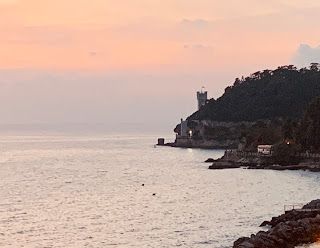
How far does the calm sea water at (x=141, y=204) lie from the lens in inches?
1854

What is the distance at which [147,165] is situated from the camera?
126m

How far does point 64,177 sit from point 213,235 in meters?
57.6

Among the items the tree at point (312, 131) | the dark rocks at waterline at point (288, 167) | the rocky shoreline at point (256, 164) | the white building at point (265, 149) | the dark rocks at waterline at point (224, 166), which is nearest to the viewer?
the dark rocks at waterline at point (288, 167)

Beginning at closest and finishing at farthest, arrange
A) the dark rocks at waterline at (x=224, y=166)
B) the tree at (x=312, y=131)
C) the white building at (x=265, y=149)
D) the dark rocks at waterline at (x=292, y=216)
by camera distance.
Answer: the dark rocks at waterline at (x=292, y=216)
the tree at (x=312, y=131)
the dark rocks at waterline at (x=224, y=166)
the white building at (x=265, y=149)

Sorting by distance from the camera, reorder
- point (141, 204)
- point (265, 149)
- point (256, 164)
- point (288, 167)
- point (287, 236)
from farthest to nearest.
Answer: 1. point (265, 149)
2. point (256, 164)
3. point (288, 167)
4. point (141, 204)
5. point (287, 236)

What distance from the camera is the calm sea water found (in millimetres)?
47094

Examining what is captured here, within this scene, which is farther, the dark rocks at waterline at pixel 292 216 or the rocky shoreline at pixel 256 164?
Result: the rocky shoreline at pixel 256 164

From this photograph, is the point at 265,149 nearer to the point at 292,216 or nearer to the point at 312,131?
the point at 312,131

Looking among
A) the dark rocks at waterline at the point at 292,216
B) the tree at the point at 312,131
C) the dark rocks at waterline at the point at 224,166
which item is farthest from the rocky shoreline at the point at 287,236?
the dark rocks at waterline at the point at 224,166

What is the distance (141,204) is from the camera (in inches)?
2598

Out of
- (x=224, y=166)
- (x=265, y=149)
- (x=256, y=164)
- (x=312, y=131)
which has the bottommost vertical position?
(x=224, y=166)

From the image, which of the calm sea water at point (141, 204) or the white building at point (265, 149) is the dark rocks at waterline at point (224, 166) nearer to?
the calm sea water at point (141, 204)

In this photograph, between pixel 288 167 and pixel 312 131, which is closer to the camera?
pixel 288 167

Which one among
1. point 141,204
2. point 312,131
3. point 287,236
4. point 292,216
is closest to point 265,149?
point 312,131
